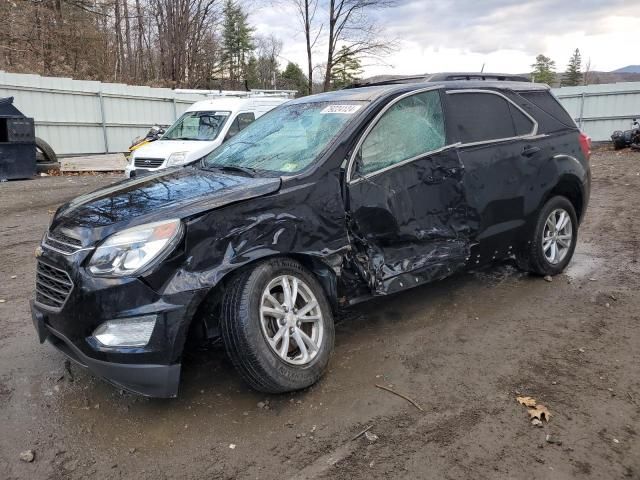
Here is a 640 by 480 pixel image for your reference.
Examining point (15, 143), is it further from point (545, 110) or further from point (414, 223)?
point (545, 110)

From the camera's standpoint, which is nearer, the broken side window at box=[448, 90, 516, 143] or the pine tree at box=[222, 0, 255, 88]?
the broken side window at box=[448, 90, 516, 143]

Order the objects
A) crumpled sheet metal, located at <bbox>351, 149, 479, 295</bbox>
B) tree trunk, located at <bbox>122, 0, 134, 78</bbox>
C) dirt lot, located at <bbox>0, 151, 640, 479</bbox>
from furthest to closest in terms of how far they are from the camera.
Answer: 1. tree trunk, located at <bbox>122, 0, 134, 78</bbox>
2. crumpled sheet metal, located at <bbox>351, 149, 479, 295</bbox>
3. dirt lot, located at <bbox>0, 151, 640, 479</bbox>

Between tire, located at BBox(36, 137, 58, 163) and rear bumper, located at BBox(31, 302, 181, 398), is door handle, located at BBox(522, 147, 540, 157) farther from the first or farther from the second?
tire, located at BBox(36, 137, 58, 163)

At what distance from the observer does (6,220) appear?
332 inches

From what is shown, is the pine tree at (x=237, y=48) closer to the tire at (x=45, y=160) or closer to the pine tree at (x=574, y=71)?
the tire at (x=45, y=160)

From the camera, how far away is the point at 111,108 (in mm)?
18391

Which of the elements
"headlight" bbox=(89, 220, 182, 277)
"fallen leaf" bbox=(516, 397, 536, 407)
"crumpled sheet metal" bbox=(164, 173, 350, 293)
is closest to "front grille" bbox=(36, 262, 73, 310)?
"headlight" bbox=(89, 220, 182, 277)

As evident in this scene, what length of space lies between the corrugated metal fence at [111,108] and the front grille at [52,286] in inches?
597

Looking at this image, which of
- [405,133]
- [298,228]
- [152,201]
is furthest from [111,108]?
[298,228]

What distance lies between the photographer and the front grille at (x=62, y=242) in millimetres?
2869

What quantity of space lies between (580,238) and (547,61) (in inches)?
4151

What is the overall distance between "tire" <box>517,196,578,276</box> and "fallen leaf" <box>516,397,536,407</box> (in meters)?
2.00

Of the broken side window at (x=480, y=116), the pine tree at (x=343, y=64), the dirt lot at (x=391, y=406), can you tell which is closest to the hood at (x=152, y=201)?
the dirt lot at (x=391, y=406)

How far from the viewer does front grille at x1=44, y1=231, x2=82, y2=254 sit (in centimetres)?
287
